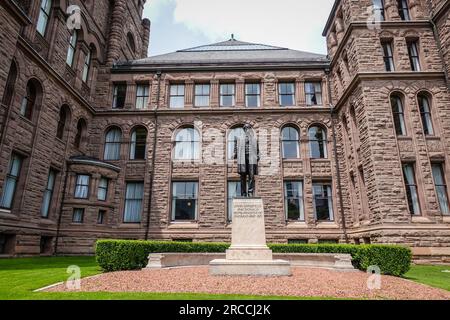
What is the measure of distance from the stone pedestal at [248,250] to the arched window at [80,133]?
15804 mm

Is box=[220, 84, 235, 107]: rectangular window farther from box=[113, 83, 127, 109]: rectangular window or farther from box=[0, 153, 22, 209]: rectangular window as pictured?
box=[0, 153, 22, 209]: rectangular window

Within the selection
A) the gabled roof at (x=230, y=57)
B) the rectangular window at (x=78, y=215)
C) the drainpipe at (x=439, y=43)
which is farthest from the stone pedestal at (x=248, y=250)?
the gabled roof at (x=230, y=57)

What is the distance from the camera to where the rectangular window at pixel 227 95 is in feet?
75.8

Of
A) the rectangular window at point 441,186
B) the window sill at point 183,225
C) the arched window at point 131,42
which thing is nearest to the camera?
the rectangular window at point 441,186

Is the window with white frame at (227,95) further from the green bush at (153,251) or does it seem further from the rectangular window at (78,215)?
the green bush at (153,251)

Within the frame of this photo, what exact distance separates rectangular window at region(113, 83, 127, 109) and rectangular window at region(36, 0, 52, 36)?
275 inches

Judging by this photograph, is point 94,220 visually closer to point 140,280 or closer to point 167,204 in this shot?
point 167,204

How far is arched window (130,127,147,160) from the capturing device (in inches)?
862

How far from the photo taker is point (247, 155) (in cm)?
1173

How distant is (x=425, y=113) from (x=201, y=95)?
1598cm

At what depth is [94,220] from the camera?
60.6 ft

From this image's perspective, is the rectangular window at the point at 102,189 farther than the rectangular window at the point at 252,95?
No

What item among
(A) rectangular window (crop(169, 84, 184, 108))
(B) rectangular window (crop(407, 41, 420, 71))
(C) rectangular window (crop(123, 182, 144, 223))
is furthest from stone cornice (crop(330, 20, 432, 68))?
(C) rectangular window (crop(123, 182, 144, 223))

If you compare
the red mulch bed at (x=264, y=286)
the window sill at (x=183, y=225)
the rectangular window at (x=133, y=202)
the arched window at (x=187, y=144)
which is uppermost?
the arched window at (x=187, y=144)
